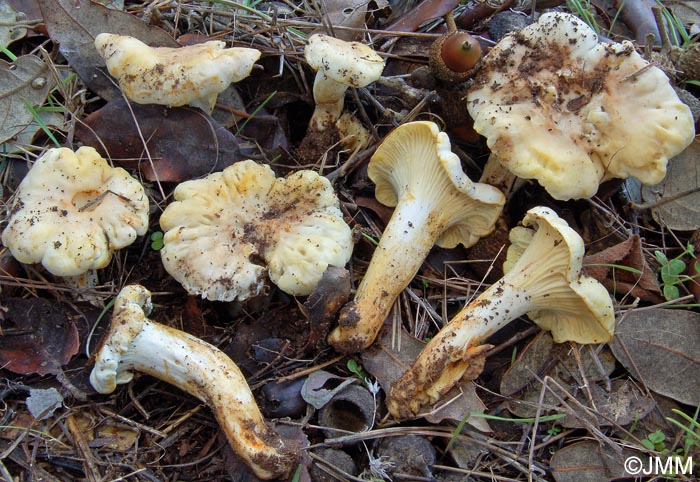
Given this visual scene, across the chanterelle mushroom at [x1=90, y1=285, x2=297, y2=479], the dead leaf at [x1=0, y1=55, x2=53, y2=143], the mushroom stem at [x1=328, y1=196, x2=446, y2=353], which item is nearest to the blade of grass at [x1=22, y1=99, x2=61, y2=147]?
the dead leaf at [x1=0, y1=55, x2=53, y2=143]

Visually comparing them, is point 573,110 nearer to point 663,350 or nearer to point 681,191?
point 681,191

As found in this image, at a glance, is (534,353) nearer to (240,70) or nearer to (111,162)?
(240,70)

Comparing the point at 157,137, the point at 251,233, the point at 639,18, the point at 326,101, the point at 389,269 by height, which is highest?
the point at 639,18

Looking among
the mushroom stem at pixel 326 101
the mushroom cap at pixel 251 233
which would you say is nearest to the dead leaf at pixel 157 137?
the mushroom cap at pixel 251 233

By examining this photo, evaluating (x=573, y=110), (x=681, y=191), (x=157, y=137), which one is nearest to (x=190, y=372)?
(x=157, y=137)

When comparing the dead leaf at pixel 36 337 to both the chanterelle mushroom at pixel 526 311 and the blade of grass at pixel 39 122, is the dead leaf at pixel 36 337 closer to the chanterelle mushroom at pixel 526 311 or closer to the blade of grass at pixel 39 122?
the blade of grass at pixel 39 122

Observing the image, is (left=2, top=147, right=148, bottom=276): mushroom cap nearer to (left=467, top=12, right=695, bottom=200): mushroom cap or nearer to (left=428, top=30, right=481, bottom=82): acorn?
(left=428, top=30, right=481, bottom=82): acorn
